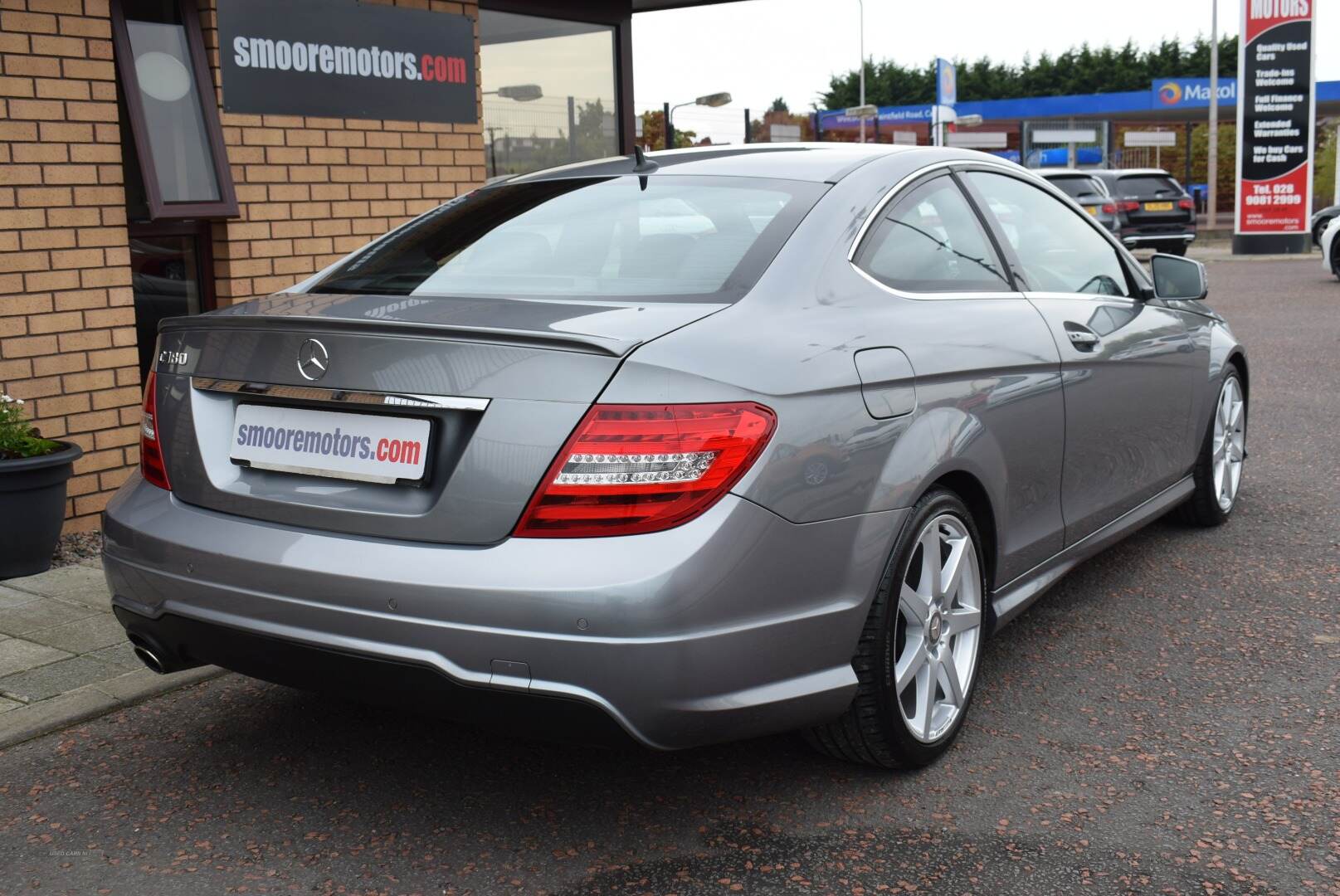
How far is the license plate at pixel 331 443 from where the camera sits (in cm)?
284

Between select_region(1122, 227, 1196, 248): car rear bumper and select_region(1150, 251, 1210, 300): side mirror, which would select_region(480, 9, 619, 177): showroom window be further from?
select_region(1122, 227, 1196, 248): car rear bumper

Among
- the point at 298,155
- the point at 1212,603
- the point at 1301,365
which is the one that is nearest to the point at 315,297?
the point at 1212,603

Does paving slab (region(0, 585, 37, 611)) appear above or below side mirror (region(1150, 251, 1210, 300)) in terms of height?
below

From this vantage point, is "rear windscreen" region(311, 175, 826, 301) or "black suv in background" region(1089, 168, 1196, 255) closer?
"rear windscreen" region(311, 175, 826, 301)

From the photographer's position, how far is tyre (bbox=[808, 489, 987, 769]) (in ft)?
10.4

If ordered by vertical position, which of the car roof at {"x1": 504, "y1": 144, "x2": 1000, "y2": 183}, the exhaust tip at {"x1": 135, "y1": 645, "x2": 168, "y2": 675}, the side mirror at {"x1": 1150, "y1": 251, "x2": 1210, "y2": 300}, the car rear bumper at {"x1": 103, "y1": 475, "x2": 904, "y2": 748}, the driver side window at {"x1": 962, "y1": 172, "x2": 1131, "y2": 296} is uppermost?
the car roof at {"x1": 504, "y1": 144, "x2": 1000, "y2": 183}

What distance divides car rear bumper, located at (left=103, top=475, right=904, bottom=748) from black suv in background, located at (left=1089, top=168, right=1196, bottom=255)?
2483 centimetres

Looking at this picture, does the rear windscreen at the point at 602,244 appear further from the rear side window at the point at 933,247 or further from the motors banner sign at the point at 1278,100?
the motors banner sign at the point at 1278,100

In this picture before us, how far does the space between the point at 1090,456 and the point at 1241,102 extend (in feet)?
84.0

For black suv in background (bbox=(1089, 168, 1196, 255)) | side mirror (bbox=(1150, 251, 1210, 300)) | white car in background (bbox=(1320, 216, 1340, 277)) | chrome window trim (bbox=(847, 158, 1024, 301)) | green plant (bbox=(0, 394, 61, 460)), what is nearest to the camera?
chrome window trim (bbox=(847, 158, 1024, 301))

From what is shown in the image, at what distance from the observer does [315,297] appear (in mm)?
3385

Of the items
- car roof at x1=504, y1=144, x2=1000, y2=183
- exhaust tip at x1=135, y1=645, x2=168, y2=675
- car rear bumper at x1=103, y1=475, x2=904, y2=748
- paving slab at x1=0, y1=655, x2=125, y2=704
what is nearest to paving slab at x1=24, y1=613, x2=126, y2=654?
paving slab at x1=0, y1=655, x2=125, y2=704

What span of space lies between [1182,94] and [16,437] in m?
62.1

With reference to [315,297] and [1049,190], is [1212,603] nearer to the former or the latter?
[1049,190]
